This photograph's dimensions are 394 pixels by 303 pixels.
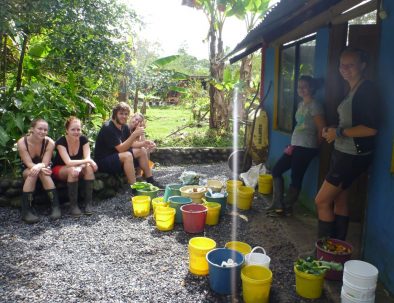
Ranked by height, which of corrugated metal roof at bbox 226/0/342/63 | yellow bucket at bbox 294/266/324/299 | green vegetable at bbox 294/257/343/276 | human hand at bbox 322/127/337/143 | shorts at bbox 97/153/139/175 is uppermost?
corrugated metal roof at bbox 226/0/342/63

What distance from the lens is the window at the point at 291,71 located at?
471 centimetres

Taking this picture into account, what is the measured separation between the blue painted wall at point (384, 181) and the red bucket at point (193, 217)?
5.74 ft

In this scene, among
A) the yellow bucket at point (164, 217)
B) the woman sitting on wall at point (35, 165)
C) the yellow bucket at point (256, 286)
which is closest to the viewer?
the yellow bucket at point (256, 286)

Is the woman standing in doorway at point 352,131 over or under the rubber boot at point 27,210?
over

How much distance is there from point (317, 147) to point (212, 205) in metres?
1.47

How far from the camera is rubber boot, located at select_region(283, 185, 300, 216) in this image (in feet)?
13.9

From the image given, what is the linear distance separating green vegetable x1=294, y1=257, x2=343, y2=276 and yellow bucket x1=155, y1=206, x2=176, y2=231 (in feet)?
5.54

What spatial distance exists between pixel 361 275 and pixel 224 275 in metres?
0.99

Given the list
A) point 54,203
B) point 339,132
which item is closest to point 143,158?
point 54,203

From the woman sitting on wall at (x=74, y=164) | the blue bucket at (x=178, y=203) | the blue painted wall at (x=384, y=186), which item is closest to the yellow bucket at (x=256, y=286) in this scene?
the blue painted wall at (x=384, y=186)

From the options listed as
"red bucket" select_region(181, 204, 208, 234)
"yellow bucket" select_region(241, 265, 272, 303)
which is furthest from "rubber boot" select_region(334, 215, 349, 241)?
"red bucket" select_region(181, 204, 208, 234)

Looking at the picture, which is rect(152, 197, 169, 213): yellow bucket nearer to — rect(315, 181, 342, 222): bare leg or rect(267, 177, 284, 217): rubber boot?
rect(267, 177, 284, 217): rubber boot

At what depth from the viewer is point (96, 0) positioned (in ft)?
16.1

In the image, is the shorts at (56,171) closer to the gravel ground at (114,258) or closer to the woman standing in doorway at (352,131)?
the gravel ground at (114,258)
